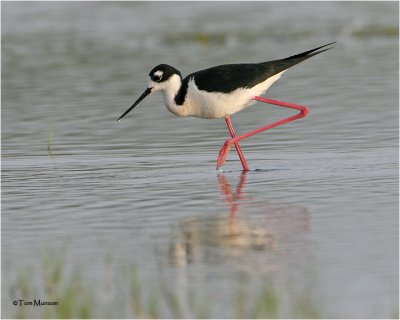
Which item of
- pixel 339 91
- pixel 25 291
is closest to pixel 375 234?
pixel 25 291

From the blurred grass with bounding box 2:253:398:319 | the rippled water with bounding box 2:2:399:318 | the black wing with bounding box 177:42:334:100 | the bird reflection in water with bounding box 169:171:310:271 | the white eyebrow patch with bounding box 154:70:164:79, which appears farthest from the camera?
the white eyebrow patch with bounding box 154:70:164:79

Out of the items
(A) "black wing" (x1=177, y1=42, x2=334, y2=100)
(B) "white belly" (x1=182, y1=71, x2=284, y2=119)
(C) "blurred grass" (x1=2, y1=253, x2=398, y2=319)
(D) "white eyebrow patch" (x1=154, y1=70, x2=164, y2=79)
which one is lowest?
(C) "blurred grass" (x1=2, y1=253, x2=398, y2=319)

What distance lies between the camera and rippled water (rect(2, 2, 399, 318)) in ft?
20.1

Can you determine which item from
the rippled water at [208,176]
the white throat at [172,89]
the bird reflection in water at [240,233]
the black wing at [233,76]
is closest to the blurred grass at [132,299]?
the rippled water at [208,176]

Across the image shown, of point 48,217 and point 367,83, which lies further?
point 367,83

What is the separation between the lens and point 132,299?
5.54 m

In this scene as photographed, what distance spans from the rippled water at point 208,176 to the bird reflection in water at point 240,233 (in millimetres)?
13

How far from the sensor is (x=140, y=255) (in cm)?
654

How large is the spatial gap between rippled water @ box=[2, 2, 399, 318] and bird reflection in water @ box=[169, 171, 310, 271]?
0.01m

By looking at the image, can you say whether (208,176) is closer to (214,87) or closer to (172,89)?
(214,87)

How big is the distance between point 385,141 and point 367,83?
159 inches

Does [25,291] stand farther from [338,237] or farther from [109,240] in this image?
[338,237]

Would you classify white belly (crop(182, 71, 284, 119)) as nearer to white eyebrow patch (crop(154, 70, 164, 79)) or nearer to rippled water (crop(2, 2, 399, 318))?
white eyebrow patch (crop(154, 70, 164, 79))

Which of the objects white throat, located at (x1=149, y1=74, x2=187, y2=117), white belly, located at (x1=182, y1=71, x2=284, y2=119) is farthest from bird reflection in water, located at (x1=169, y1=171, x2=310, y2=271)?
white throat, located at (x1=149, y1=74, x2=187, y2=117)
